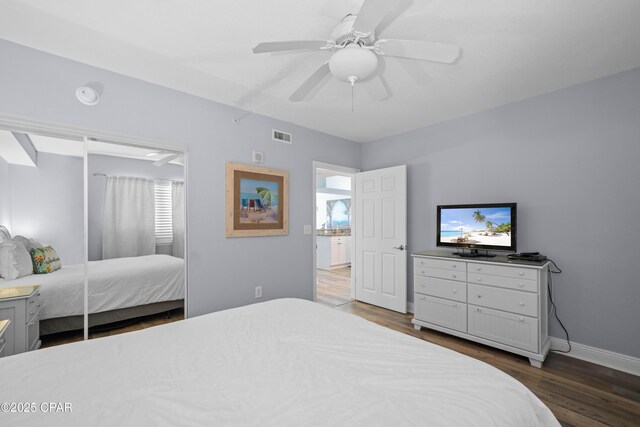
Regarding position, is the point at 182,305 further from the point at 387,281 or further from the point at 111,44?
the point at 387,281

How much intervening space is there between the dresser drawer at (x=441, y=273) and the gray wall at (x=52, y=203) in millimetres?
3301

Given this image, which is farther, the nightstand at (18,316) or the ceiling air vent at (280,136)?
the ceiling air vent at (280,136)

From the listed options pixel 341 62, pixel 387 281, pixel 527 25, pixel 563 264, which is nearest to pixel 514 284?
pixel 563 264

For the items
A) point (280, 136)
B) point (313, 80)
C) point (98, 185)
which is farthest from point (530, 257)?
point (98, 185)

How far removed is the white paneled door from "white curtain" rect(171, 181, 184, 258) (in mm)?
2549

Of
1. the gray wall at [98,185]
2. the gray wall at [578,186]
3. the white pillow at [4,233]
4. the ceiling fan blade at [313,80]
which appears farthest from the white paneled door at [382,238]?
the white pillow at [4,233]

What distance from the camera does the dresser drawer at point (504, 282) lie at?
250 cm

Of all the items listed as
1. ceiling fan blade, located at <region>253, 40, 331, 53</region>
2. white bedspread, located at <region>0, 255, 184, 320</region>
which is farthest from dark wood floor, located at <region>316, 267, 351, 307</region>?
ceiling fan blade, located at <region>253, 40, 331, 53</region>

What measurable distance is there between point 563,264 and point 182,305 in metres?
3.73

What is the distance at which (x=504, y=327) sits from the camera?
266cm

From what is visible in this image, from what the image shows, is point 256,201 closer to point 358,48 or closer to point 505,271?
point 358,48

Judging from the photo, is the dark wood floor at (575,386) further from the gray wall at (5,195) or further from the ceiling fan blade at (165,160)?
the gray wall at (5,195)

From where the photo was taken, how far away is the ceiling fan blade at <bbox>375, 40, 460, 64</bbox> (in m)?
1.50

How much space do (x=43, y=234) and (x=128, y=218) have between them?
21.7 inches
